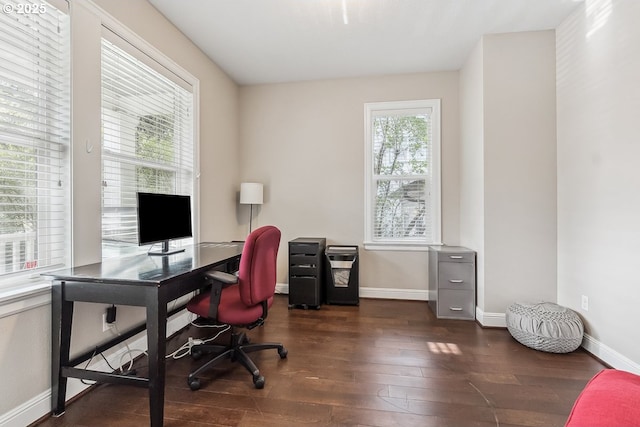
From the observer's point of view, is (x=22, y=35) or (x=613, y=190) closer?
(x=22, y=35)

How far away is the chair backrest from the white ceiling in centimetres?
193

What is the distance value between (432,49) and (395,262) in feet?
7.97

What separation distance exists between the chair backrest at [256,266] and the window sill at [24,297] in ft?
3.39

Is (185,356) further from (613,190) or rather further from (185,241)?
(613,190)

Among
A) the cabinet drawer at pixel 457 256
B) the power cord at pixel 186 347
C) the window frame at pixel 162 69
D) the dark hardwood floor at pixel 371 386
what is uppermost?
the window frame at pixel 162 69

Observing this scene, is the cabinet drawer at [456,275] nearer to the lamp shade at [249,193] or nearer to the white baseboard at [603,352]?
the white baseboard at [603,352]

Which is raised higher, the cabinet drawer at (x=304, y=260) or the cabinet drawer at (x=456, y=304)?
the cabinet drawer at (x=304, y=260)

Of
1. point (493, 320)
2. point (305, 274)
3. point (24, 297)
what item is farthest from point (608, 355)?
point (24, 297)

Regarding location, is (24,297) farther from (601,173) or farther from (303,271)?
(601,173)

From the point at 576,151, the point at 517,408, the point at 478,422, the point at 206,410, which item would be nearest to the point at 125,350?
the point at 206,410

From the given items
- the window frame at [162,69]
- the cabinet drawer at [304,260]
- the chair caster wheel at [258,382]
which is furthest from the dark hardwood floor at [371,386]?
the window frame at [162,69]

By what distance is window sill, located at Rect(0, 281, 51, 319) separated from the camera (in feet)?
4.53

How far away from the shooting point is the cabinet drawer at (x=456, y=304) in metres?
2.90

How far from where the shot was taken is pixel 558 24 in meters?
2.56
